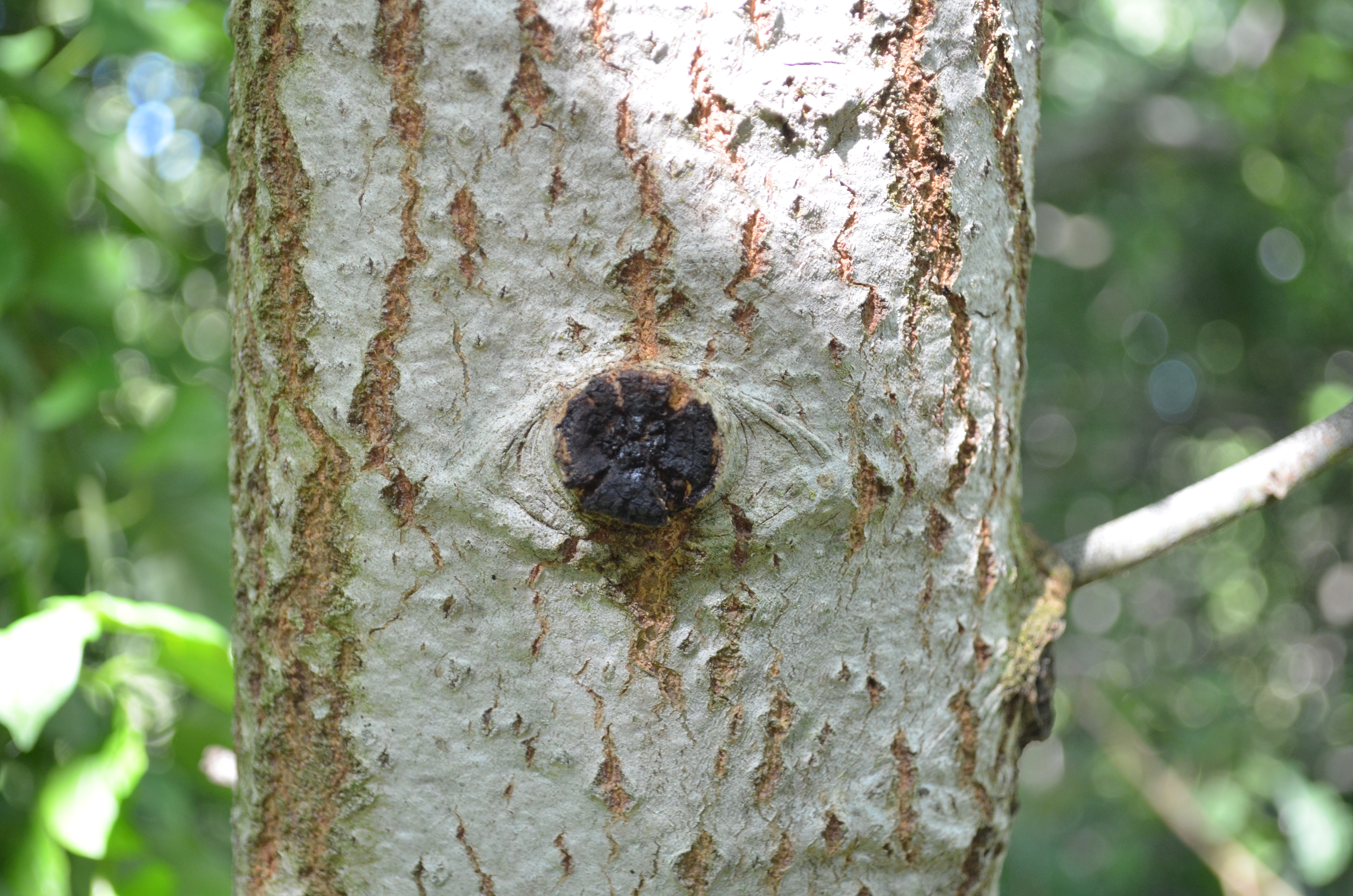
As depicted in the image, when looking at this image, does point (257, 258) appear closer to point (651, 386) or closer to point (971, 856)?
point (651, 386)

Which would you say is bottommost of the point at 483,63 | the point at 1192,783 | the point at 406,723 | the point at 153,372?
the point at 1192,783

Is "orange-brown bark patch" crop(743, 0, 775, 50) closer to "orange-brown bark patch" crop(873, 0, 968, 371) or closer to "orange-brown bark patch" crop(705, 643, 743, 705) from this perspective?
"orange-brown bark patch" crop(873, 0, 968, 371)

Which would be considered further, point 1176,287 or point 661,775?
point 1176,287

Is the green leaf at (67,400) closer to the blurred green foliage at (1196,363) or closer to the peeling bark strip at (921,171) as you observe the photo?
the peeling bark strip at (921,171)

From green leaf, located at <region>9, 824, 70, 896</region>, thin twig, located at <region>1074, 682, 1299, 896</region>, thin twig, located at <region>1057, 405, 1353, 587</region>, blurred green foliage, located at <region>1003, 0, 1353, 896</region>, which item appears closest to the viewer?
Answer: thin twig, located at <region>1057, 405, 1353, 587</region>

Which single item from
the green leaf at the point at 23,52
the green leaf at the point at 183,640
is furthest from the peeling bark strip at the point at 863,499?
the green leaf at the point at 23,52

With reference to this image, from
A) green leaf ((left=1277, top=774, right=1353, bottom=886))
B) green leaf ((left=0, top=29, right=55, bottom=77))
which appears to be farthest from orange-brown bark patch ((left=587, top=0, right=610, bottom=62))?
green leaf ((left=1277, top=774, right=1353, bottom=886))

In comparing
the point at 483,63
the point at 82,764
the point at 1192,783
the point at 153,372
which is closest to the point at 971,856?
the point at 483,63

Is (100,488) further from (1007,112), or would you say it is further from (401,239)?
(1007,112)
